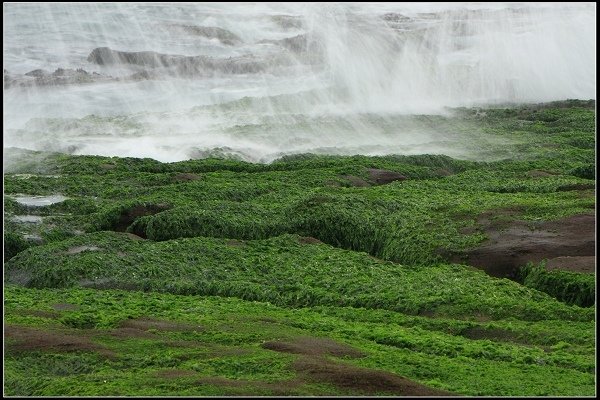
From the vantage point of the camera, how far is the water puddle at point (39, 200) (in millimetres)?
30867

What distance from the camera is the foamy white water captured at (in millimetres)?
47500

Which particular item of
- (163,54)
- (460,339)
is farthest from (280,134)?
(460,339)

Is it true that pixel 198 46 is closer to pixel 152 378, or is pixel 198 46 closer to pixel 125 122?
pixel 125 122

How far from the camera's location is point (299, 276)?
25.1 meters

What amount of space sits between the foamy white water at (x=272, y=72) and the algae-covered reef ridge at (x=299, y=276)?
7039 millimetres

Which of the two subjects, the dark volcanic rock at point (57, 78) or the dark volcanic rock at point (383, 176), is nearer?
the dark volcanic rock at point (383, 176)

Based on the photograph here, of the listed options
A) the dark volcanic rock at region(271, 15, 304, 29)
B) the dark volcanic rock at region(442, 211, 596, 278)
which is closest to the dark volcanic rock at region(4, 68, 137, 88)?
the dark volcanic rock at region(271, 15, 304, 29)

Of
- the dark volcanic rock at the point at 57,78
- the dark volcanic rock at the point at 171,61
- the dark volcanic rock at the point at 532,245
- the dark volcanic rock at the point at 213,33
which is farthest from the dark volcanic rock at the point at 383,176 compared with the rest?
the dark volcanic rock at the point at 213,33

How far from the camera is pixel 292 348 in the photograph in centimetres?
1784

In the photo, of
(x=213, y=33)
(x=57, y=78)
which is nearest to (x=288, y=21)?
(x=213, y=33)

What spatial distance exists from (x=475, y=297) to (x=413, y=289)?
1.53 meters

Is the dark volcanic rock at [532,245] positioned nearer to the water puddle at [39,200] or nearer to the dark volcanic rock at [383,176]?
the dark volcanic rock at [383,176]

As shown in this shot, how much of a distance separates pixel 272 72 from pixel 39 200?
104ft

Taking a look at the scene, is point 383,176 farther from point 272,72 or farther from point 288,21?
point 288,21
